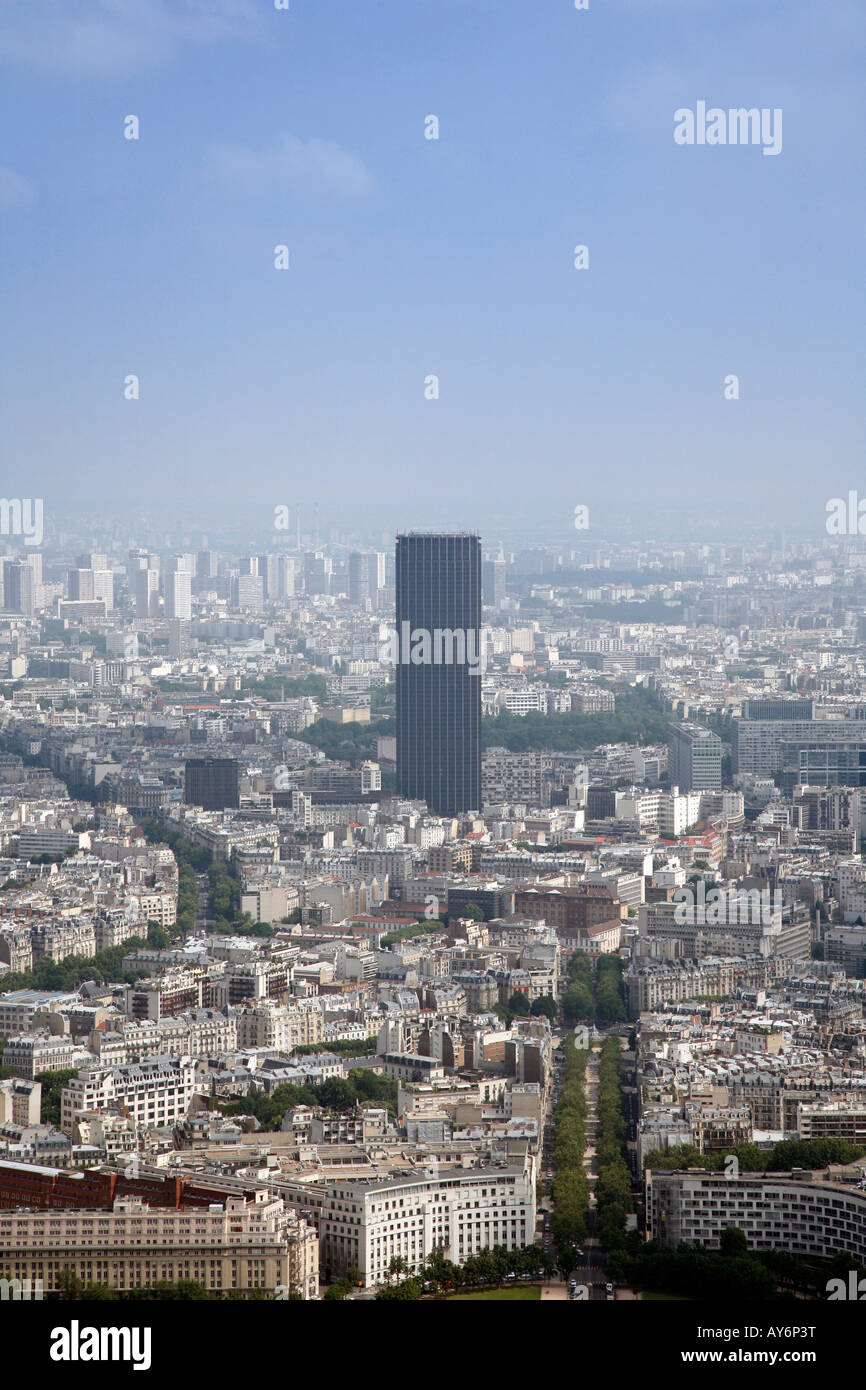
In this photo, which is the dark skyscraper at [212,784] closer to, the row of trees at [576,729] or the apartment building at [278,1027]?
the row of trees at [576,729]

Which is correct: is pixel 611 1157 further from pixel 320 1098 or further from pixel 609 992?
pixel 609 992

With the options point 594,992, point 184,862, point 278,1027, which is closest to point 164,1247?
point 278,1027

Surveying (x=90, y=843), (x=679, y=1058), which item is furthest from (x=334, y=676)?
(x=679, y=1058)

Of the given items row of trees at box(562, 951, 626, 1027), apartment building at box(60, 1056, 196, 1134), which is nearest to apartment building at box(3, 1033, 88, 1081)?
apartment building at box(60, 1056, 196, 1134)

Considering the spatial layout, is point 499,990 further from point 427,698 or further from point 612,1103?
point 427,698

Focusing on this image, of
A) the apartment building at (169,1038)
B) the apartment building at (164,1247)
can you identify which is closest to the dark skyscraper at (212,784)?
the apartment building at (169,1038)
